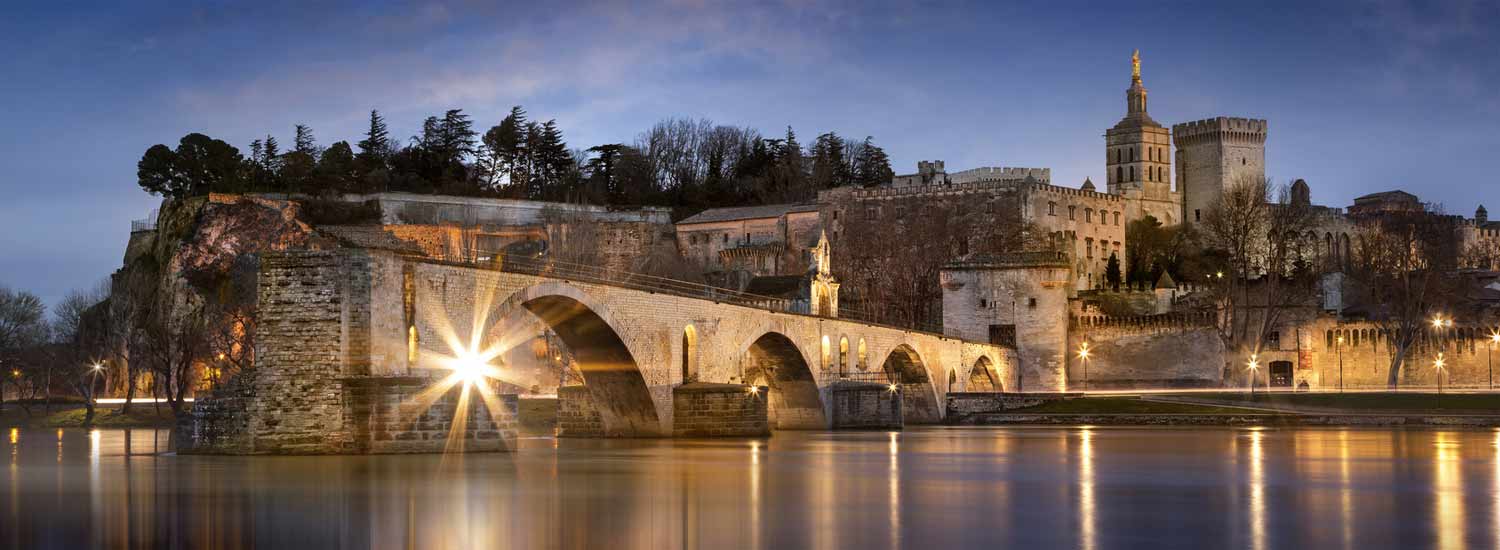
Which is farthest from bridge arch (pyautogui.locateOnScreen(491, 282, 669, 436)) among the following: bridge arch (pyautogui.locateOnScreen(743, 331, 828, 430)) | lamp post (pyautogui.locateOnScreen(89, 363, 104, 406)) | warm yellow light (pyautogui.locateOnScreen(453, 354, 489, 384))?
lamp post (pyautogui.locateOnScreen(89, 363, 104, 406))

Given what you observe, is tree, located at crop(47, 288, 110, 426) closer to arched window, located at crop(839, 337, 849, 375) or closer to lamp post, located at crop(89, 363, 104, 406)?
lamp post, located at crop(89, 363, 104, 406)

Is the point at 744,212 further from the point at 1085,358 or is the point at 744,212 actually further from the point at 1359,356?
the point at 1359,356

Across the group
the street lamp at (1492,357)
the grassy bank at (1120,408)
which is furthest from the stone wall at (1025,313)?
the street lamp at (1492,357)

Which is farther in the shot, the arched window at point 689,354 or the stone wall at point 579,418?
the arched window at point 689,354

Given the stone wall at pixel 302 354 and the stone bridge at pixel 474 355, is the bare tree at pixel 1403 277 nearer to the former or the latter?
the stone bridge at pixel 474 355

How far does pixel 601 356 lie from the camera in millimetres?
45406

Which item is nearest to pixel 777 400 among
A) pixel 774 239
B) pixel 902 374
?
pixel 902 374

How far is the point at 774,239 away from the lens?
359 feet

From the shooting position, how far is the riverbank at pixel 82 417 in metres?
68.2

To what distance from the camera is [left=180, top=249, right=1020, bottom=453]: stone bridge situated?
109 ft

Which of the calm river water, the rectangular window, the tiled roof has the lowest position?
the calm river water

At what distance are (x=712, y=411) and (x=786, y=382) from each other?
39.0 feet

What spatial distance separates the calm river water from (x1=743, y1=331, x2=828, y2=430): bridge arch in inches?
676

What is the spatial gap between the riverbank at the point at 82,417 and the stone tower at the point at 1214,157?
74.2 m
